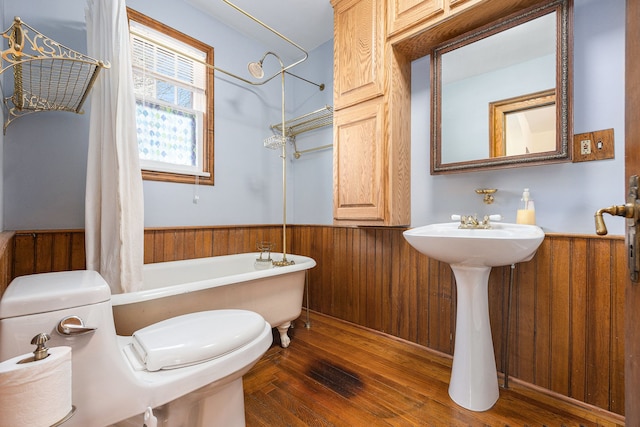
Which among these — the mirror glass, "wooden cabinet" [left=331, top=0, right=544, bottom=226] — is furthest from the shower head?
the mirror glass

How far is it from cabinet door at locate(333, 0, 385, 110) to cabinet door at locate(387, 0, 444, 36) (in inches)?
2.6

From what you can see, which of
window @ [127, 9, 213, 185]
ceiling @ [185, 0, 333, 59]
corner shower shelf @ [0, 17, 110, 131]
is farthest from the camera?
ceiling @ [185, 0, 333, 59]

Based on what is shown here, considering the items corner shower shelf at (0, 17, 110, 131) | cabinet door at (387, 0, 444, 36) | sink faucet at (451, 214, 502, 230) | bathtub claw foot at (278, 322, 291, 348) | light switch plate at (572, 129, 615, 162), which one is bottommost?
bathtub claw foot at (278, 322, 291, 348)

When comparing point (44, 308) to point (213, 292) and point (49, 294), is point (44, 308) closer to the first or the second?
point (49, 294)

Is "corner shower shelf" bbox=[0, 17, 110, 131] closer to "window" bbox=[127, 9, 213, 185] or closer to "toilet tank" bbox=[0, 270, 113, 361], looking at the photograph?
"window" bbox=[127, 9, 213, 185]

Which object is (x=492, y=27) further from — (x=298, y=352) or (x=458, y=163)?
(x=298, y=352)

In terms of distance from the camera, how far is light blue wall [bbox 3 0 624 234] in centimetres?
132

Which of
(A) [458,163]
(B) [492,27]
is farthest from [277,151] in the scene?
(B) [492,27]

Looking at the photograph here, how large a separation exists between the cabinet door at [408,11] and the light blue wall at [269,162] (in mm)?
345

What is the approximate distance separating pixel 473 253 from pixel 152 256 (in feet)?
6.75

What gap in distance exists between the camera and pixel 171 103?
88.2 inches

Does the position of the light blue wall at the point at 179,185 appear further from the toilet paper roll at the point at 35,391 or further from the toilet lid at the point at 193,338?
the toilet paper roll at the point at 35,391

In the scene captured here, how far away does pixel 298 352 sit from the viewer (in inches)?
73.0

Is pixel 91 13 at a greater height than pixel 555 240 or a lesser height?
greater
